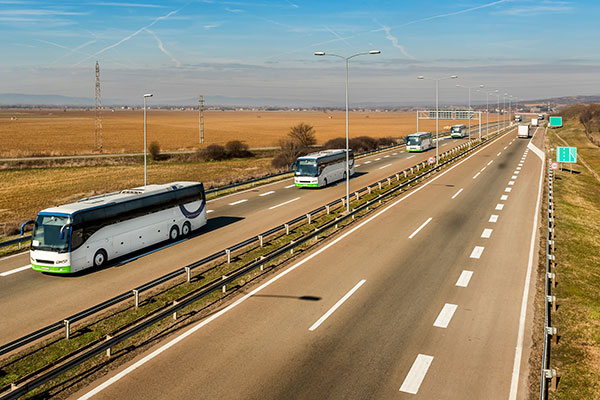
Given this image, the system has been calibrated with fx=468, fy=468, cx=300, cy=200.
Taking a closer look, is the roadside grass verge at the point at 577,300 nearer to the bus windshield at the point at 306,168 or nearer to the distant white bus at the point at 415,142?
the bus windshield at the point at 306,168

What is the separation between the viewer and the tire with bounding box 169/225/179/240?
25217 mm

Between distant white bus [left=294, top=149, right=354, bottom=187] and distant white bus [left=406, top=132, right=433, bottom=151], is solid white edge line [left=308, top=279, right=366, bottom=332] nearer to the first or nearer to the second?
distant white bus [left=294, top=149, right=354, bottom=187]

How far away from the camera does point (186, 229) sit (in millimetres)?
26391

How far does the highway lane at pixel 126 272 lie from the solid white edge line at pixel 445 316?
11.4 meters

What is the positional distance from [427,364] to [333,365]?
2475 millimetres

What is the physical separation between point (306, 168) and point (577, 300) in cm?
2717

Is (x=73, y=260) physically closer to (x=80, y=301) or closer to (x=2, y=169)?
(x=80, y=301)

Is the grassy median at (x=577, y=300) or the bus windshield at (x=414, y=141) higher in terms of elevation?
the bus windshield at (x=414, y=141)

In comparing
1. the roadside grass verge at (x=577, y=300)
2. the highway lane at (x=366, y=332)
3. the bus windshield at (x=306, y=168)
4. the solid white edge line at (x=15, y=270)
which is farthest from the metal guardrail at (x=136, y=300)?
the roadside grass verge at (x=577, y=300)

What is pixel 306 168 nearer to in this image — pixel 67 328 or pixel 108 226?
pixel 108 226

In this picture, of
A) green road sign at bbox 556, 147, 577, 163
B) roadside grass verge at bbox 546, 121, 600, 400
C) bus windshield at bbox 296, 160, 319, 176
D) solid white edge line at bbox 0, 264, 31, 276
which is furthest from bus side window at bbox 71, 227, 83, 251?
green road sign at bbox 556, 147, 577, 163

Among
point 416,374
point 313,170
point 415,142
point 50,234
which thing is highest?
point 415,142

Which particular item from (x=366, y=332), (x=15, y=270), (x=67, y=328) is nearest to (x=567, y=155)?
(x=366, y=332)

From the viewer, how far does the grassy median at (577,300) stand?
1195cm
